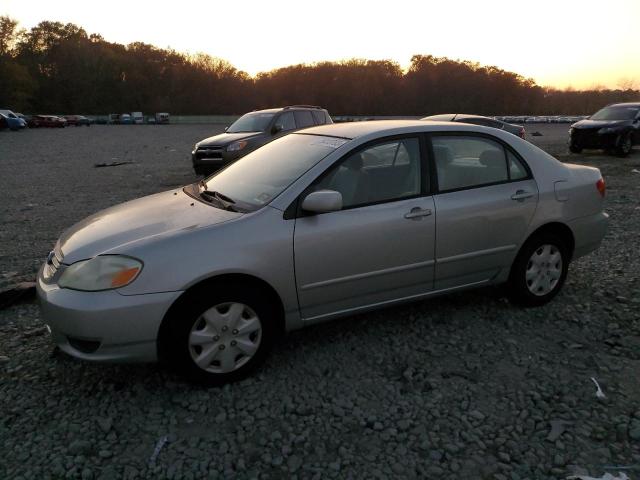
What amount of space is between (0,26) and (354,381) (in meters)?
86.1

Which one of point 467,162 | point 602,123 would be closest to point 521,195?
point 467,162

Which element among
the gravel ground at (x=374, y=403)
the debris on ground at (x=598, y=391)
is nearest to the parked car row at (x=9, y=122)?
the gravel ground at (x=374, y=403)

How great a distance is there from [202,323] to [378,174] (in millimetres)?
1650

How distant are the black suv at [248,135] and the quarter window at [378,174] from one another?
726 cm

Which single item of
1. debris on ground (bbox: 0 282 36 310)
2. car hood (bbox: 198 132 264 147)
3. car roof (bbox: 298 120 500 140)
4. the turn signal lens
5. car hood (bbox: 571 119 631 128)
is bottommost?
debris on ground (bbox: 0 282 36 310)

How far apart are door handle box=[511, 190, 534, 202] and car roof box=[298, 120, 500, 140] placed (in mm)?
561

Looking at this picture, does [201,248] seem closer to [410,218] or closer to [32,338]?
[410,218]

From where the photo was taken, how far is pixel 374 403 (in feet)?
9.98

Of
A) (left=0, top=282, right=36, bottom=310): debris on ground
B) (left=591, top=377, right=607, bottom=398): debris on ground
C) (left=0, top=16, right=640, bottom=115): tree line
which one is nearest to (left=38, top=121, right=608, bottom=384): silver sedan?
(left=591, top=377, right=607, bottom=398): debris on ground

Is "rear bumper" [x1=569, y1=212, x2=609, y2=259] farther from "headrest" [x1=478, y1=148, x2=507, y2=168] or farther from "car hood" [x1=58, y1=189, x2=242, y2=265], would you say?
"car hood" [x1=58, y1=189, x2=242, y2=265]

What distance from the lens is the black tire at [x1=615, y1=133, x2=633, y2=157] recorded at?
1628cm

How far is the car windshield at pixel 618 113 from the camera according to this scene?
661 inches

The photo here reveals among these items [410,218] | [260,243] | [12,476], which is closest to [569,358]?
[410,218]

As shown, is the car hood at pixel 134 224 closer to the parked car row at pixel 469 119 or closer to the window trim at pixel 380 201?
the window trim at pixel 380 201
